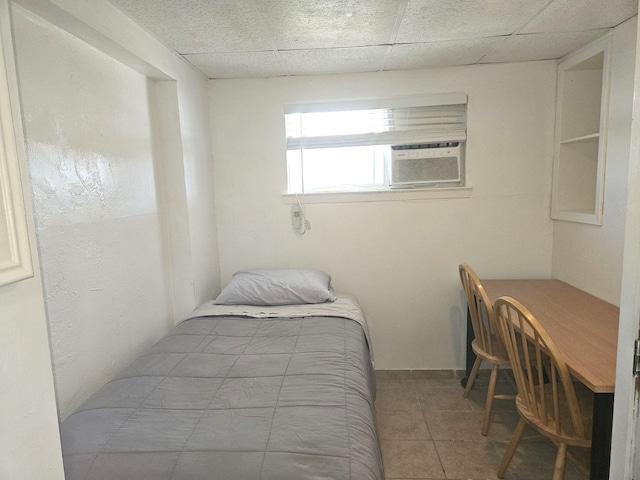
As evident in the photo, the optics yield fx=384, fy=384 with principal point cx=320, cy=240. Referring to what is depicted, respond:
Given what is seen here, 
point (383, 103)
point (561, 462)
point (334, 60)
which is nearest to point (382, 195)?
point (383, 103)

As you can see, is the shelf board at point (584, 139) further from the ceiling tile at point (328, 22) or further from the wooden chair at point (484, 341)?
the ceiling tile at point (328, 22)

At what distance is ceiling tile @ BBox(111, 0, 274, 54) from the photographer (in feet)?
5.74

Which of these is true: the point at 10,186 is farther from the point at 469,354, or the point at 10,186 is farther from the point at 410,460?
the point at 469,354

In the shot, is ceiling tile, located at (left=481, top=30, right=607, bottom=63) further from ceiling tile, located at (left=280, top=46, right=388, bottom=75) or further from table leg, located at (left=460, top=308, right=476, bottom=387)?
table leg, located at (left=460, top=308, right=476, bottom=387)

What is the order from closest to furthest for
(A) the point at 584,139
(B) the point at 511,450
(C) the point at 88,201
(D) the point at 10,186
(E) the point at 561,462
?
(D) the point at 10,186 → (E) the point at 561,462 → (C) the point at 88,201 → (B) the point at 511,450 → (A) the point at 584,139

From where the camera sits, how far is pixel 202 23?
6.36 ft

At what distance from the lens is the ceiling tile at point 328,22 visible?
5.85ft

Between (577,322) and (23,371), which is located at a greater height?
(23,371)

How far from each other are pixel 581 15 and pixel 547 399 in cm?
193

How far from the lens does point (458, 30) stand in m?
2.12

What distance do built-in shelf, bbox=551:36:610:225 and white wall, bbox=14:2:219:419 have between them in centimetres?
253

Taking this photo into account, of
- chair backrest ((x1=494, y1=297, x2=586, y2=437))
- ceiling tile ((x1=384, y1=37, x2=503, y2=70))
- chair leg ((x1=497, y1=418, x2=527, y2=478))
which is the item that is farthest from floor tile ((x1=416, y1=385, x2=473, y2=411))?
ceiling tile ((x1=384, y1=37, x2=503, y2=70))

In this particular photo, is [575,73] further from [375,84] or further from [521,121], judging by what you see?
[375,84]

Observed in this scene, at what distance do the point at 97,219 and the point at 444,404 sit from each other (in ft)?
7.71
